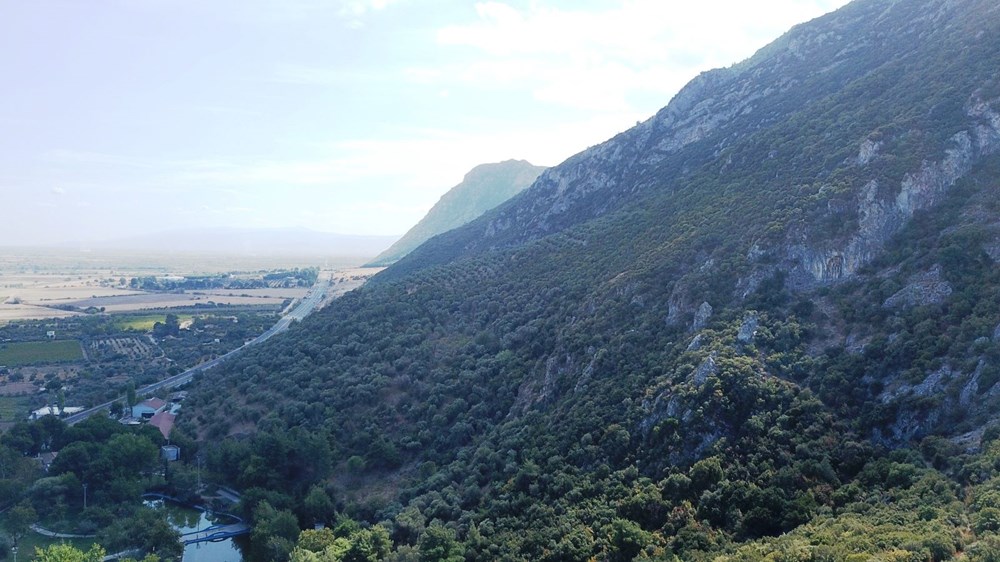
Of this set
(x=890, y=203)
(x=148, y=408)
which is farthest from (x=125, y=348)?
(x=890, y=203)

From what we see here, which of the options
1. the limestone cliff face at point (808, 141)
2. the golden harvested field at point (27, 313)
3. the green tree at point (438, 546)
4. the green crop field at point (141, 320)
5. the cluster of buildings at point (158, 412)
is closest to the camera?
the green tree at point (438, 546)

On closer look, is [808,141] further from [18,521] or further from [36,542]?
[18,521]

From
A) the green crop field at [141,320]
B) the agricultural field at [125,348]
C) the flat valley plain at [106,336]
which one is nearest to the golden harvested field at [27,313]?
the flat valley plain at [106,336]

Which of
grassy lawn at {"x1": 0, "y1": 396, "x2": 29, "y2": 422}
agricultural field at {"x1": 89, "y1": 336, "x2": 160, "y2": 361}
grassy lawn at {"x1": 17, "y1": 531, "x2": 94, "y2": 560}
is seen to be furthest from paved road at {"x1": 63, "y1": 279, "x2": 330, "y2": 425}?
grassy lawn at {"x1": 17, "y1": 531, "x2": 94, "y2": 560}

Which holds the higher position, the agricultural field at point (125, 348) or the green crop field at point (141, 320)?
the green crop field at point (141, 320)

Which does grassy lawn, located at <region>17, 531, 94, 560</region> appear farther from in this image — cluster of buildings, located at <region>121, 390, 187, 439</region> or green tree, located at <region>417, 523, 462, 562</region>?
green tree, located at <region>417, 523, 462, 562</region>

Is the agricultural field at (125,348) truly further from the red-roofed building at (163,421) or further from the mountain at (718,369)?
the red-roofed building at (163,421)

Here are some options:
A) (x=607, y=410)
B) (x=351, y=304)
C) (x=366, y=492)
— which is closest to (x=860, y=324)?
(x=607, y=410)
